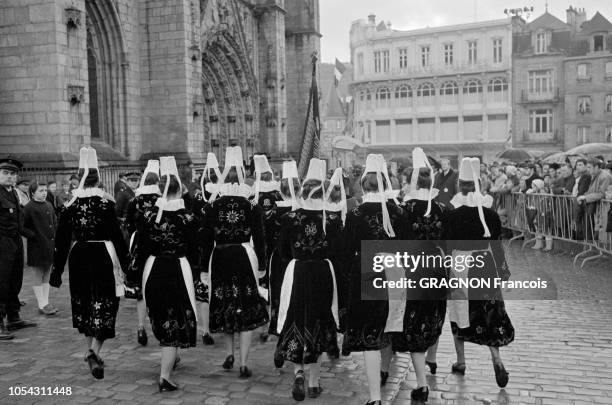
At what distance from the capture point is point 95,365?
6.23m

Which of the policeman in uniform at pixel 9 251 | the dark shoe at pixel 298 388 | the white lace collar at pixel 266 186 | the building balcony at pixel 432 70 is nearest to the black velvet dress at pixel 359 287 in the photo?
the dark shoe at pixel 298 388

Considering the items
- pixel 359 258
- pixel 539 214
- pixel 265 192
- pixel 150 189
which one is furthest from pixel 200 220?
pixel 539 214

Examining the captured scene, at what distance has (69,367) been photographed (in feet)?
21.5

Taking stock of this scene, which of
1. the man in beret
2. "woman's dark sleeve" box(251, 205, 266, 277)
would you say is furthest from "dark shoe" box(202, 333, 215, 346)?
the man in beret

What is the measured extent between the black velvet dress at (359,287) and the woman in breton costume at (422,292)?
0.22m

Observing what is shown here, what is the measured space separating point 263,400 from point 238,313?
41.5 inches

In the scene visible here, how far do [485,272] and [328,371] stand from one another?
73.6 inches

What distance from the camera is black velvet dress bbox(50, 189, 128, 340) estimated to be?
6.45 m

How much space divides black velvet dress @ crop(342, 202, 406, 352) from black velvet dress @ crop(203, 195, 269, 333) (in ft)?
4.36

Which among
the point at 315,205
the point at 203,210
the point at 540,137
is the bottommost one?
the point at 203,210

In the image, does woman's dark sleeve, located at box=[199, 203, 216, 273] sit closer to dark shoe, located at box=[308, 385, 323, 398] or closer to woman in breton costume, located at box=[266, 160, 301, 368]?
woman in breton costume, located at box=[266, 160, 301, 368]

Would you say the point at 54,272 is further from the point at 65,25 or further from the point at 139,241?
the point at 65,25

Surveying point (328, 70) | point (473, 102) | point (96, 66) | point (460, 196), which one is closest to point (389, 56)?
point (473, 102)

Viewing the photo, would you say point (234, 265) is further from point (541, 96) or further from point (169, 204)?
point (541, 96)
